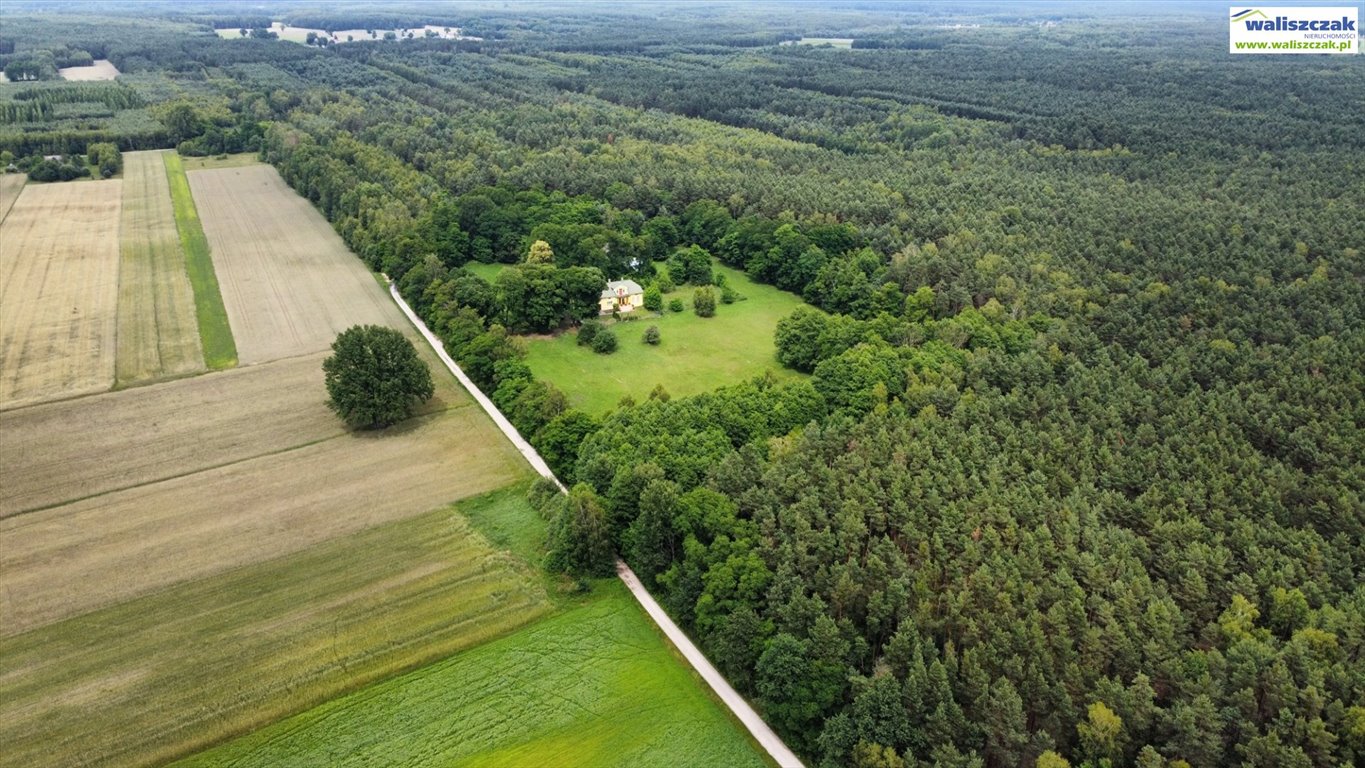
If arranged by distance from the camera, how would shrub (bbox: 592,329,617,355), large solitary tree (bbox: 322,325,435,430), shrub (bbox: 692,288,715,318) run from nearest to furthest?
large solitary tree (bbox: 322,325,435,430) < shrub (bbox: 592,329,617,355) < shrub (bbox: 692,288,715,318)

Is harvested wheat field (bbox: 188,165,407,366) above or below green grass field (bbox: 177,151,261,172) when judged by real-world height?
below

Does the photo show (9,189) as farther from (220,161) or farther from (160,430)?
(160,430)

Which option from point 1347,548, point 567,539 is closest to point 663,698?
point 567,539

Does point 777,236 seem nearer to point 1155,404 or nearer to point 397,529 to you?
point 1155,404

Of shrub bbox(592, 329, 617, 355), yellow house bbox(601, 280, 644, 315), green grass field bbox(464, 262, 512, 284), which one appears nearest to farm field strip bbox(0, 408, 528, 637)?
shrub bbox(592, 329, 617, 355)

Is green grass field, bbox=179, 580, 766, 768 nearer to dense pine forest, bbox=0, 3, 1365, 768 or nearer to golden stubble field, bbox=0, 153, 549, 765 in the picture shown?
golden stubble field, bbox=0, 153, 549, 765

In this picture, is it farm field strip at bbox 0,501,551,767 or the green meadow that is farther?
farm field strip at bbox 0,501,551,767

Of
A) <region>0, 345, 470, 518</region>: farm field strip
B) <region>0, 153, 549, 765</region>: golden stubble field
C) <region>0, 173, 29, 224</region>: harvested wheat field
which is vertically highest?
<region>0, 173, 29, 224</region>: harvested wheat field

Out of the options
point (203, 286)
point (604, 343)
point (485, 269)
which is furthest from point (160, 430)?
point (485, 269)

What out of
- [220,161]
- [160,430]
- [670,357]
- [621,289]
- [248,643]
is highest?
[220,161]
